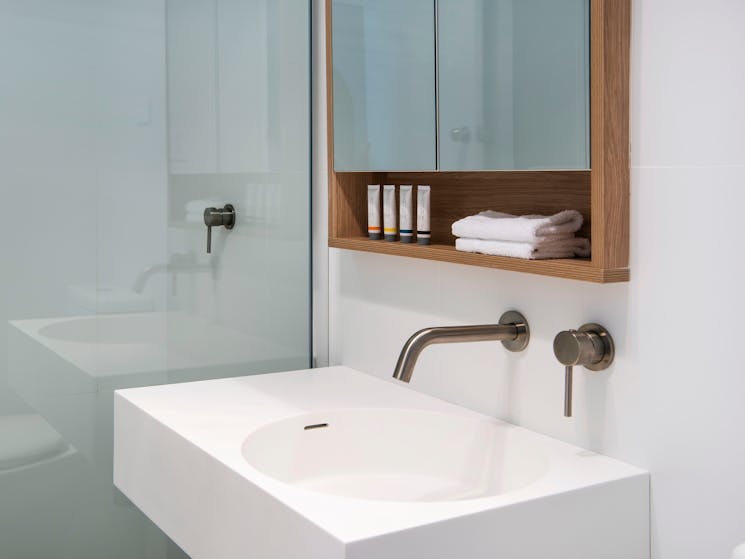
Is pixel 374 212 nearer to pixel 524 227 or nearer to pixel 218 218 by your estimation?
pixel 218 218

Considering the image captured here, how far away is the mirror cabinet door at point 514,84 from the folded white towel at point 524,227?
91mm

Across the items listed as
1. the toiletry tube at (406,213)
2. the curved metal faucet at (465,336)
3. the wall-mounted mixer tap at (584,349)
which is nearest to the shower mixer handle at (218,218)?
the toiletry tube at (406,213)

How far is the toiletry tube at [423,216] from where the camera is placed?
6.00 feet

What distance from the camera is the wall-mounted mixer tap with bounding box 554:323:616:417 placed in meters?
1.43

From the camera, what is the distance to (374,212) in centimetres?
200

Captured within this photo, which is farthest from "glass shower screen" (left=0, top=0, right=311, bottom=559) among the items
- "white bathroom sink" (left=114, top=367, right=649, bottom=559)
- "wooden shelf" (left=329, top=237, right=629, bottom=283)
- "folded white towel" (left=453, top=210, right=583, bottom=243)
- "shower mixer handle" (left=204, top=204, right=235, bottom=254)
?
"folded white towel" (left=453, top=210, right=583, bottom=243)

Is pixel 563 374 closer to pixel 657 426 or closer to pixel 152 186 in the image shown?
pixel 657 426

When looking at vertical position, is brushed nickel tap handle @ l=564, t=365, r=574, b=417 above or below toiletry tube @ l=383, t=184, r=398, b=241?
below

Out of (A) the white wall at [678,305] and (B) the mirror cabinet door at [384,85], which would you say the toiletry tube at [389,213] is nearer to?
(B) the mirror cabinet door at [384,85]

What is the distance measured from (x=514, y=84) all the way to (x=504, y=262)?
31 cm

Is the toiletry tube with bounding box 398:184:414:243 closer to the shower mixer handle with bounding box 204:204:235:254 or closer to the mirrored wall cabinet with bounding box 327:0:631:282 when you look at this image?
the mirrored wall cabinet with bounding box 327:0:631:282

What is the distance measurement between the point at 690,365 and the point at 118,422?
3.99 ft

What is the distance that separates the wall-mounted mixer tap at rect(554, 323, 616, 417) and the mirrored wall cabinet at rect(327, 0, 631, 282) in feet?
0.35

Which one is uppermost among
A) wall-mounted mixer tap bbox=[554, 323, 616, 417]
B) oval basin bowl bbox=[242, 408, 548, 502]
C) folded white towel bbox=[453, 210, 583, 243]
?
folded white towel bbox=[453, 210, 583, 243]
